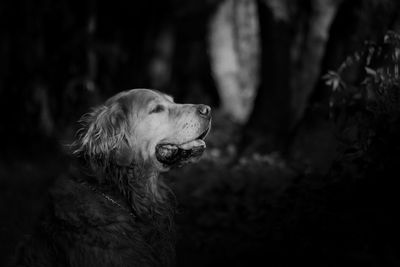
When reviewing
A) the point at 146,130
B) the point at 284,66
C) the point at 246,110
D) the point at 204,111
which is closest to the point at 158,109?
the point at 146,130

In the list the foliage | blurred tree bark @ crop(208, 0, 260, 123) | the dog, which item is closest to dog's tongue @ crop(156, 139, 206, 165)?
the dog

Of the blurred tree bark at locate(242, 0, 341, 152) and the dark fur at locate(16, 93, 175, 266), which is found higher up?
the blurred tree bark at locate(242, 0, 341, 152)

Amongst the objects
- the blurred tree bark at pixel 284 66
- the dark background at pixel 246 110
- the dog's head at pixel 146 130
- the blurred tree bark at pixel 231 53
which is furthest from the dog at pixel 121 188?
the blurred tree bark at pixel 231 53

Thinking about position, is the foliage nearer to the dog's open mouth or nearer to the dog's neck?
the dog's open mouth

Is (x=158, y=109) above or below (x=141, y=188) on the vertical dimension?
above

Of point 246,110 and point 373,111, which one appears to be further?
point 246,110

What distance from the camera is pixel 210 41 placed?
16.3m

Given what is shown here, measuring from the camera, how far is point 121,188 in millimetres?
4988

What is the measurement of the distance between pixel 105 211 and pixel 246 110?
11.9 m

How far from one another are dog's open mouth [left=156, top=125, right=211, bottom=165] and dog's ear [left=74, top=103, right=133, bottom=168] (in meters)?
0.28

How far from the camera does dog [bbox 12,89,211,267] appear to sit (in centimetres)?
456

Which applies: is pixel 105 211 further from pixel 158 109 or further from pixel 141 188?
pixel 158 109

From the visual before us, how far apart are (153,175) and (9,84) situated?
10955 millimetres

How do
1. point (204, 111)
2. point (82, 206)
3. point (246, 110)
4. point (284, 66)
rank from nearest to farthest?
point (82, 206), point (204, 111), point (284, 66), point (246, 110)
